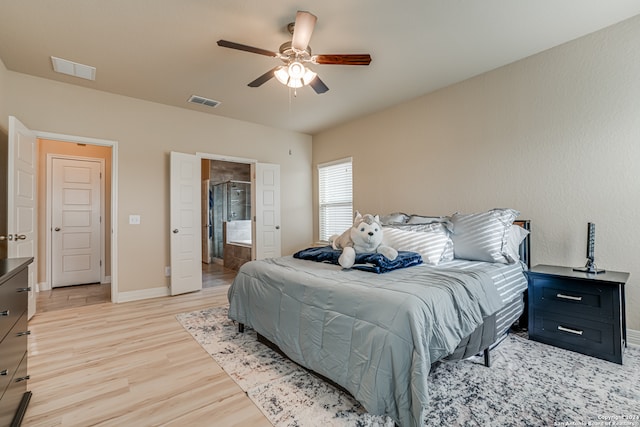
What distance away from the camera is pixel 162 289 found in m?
4.15

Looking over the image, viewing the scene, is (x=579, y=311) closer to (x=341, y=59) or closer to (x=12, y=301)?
(x=341, y=59)

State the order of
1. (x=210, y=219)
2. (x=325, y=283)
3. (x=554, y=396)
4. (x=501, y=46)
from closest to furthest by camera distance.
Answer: (x=554, y=396), (x=325, y=283), (x=501, y=46), (x=210, y=219)

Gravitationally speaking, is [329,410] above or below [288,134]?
below

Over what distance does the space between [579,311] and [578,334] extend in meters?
0.18

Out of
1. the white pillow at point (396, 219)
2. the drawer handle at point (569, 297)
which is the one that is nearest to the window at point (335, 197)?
the white pillow at point (396, 219)

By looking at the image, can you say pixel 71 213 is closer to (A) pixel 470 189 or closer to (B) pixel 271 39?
(B) pixel 271 39

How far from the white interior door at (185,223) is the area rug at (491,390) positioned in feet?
6.61

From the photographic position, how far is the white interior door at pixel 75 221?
471 cm

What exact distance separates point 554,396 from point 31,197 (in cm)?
490

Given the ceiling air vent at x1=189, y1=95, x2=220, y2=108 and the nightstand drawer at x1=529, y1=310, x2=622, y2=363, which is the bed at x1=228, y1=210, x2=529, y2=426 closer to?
the nightstand drawer at x1=529, y1=310, x2=622, y2=363

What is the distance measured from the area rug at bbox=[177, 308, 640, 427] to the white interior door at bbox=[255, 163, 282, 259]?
2.61 meters

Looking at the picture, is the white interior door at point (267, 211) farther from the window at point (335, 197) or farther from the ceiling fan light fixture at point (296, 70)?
the ceiling fan light fixture at point (296, 70)

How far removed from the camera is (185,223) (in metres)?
4.25

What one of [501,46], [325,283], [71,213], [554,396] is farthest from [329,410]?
[71,213]
